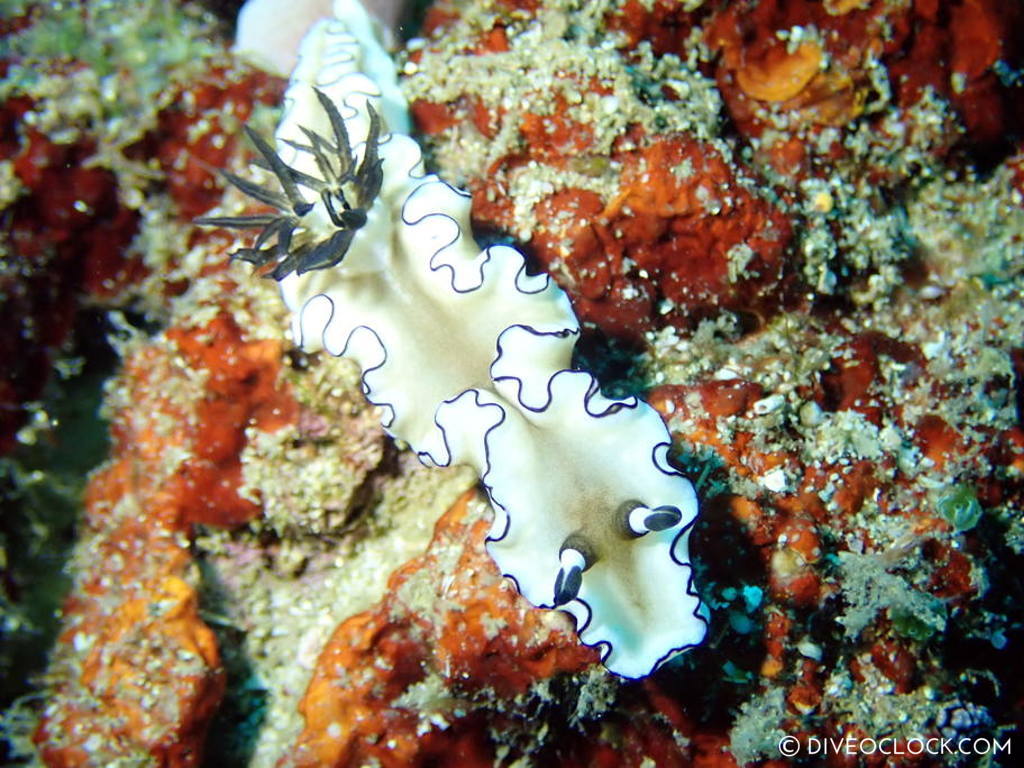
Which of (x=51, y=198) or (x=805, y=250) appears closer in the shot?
(x=805, y=250)

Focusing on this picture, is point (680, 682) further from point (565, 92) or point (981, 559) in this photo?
point (565, 92)

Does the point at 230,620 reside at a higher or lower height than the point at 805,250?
higher

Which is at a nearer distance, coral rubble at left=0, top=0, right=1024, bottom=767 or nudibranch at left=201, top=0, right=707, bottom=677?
nudibranch at left=201, top=0, right=707, bottom=677

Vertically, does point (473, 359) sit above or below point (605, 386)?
above

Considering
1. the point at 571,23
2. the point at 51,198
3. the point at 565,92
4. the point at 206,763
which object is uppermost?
the point at 51,198

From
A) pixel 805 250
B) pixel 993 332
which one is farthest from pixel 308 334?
pixel 993 332

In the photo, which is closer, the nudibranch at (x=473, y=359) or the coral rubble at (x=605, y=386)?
the nudibranch at (x=473, y=359)

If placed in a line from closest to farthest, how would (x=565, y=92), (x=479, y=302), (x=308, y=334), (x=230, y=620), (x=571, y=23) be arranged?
(x=479, y=302)
(x=308, y=334)
(x=565, y=92)
(x=571, y=23)
(x=230, y=620)

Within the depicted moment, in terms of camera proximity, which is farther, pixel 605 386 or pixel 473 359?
pixel 605 386
